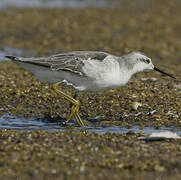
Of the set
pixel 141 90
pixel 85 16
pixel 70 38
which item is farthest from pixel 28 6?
pixel 141 90

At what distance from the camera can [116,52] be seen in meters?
15.6

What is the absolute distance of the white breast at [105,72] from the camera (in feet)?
28.7

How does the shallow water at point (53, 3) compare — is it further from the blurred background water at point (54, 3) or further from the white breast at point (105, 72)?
the white breast at point (105, 72)

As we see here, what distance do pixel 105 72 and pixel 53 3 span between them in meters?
14.9

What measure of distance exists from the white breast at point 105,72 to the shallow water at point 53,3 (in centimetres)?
1329

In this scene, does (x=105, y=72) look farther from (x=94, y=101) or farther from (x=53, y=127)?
(x=94, y=101)

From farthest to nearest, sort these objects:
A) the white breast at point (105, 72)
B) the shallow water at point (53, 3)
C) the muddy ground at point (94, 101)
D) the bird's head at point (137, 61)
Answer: the shallow water at point (53, 3) < the bird's head at point (137, 61) < the white breast at point (105, 72) < the muddy ground at point (94, 101)

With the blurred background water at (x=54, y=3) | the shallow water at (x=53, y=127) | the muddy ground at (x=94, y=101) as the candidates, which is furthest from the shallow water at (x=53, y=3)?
the shallow water at (x=53, y=127)

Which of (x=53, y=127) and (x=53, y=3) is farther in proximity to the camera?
(x=53, y=3)

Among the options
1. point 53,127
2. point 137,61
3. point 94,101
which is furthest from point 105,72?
point 94,101

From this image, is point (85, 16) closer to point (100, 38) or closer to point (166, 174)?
point (100, 38)

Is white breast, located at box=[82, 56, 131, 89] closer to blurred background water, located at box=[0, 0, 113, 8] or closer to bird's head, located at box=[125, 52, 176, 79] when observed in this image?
bird's head, located at box=[125, 52, 176, 79]

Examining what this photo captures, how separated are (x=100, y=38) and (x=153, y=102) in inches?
284

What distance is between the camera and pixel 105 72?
28.7 feet
